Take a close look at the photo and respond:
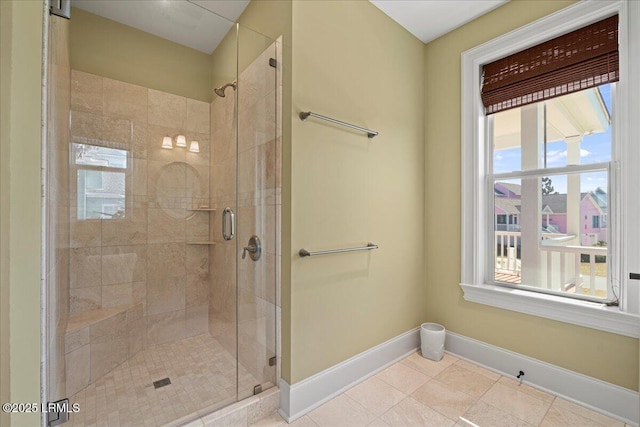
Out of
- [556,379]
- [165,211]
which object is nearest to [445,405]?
[556,379]

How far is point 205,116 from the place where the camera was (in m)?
1.90

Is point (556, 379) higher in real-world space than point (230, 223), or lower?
lower

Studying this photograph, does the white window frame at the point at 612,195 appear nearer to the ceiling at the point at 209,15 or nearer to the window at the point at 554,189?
the window at the point at 554,189

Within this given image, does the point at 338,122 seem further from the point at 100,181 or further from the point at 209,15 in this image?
the point at 100,181

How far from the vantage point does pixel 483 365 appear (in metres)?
2.06

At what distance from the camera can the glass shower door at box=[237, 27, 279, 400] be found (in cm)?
168

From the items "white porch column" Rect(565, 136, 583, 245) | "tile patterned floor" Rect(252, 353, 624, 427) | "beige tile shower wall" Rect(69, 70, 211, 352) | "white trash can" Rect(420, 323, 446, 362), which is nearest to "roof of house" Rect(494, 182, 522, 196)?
"white porch column" Rect(565, 136, 583, 245)

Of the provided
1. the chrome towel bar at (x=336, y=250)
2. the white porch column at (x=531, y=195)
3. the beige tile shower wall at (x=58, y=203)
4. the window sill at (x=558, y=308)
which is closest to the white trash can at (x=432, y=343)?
the window sill at (x=558, y=308)

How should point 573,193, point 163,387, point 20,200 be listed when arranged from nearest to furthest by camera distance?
point 20,200, point 163,387, point 573,193

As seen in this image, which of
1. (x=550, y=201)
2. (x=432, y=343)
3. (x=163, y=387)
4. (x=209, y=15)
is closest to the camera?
(x=163, y=387)

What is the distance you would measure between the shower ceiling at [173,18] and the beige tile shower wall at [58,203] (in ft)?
1.14

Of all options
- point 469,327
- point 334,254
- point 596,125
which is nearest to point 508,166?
point 596,125

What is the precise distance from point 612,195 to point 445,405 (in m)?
1.61

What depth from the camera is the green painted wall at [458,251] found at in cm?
166
